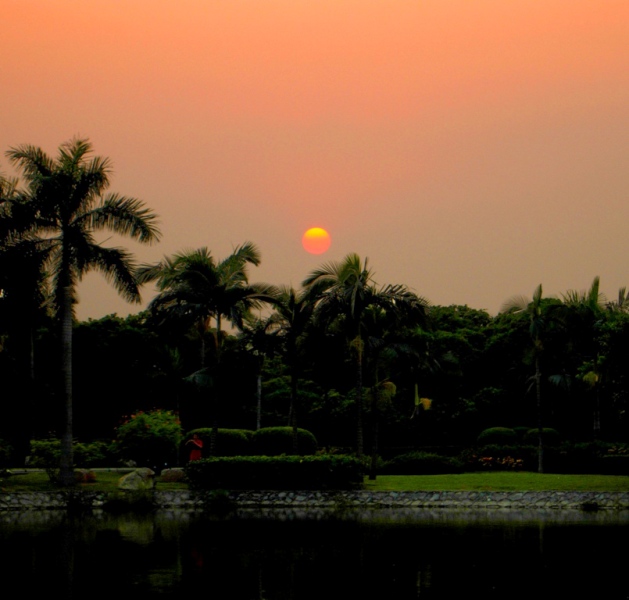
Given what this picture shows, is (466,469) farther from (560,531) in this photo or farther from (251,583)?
(251,583)

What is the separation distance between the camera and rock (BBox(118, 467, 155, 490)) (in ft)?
126

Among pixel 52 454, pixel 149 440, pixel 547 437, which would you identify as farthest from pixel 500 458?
pixel 52 454

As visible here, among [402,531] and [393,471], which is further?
[393,471]

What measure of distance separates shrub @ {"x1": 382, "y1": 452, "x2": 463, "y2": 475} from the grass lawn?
4.68 meters

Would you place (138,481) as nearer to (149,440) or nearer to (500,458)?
(149,440)

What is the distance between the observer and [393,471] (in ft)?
161

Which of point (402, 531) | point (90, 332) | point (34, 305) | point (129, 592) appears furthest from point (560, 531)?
point (90, 332)

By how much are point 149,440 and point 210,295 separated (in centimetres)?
733

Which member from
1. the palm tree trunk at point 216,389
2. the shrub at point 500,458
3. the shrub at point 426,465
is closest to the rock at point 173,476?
the palm tree trunk at point 216,389

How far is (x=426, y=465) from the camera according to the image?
158 feet

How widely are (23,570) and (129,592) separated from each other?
4081 mm

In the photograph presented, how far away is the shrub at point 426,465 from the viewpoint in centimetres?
4800

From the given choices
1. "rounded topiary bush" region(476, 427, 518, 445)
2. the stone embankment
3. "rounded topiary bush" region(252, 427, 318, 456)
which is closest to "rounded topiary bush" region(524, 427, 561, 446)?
"rounded topiary bush" region(476, 427, 518, 445)

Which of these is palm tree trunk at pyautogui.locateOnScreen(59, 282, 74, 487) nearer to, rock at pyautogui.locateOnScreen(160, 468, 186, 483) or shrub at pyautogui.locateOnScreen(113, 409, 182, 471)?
rock at pyautogui.locateOnScreen(160, 468, 186, 483)
